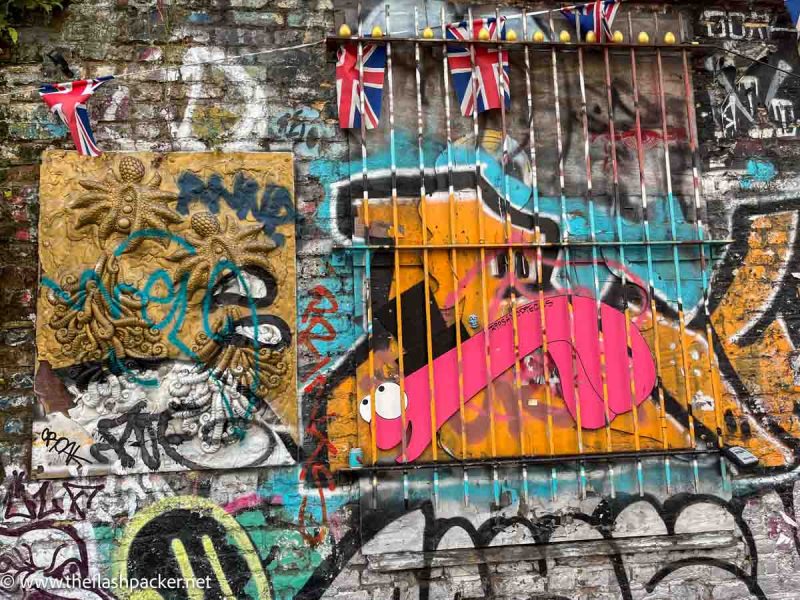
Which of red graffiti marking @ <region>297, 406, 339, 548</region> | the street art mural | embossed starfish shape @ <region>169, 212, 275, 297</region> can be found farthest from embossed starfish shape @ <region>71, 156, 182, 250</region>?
red graffiti marking @ <region>297, 406, 339, 548</region>

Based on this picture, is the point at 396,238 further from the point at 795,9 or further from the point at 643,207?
the point at 795,9

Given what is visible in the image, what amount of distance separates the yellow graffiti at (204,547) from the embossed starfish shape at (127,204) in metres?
1.50

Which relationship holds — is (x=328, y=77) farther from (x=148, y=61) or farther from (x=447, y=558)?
(x=447, y=558)

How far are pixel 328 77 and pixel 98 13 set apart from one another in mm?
1435

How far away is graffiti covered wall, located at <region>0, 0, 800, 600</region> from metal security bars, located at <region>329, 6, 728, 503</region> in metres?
0.02

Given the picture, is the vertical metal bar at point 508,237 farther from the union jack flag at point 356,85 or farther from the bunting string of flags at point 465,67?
the union jack flag at point 356,85

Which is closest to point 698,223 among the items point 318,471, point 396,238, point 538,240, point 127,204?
point 538,240

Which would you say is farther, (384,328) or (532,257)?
(532,257)

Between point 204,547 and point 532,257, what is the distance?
2.59 metres

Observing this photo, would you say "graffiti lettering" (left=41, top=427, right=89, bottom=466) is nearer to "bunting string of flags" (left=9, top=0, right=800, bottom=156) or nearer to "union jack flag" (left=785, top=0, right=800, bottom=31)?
"bunting string of flags" (left=9, top=0, right=800, bottom=156)

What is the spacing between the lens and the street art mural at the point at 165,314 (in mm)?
4047

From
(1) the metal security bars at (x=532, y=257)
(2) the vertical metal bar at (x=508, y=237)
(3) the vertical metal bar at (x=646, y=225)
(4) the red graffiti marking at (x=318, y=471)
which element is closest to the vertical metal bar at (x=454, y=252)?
(1) the metal security bars at (x=532, y=257)

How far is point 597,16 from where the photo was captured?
Result: 450 cm

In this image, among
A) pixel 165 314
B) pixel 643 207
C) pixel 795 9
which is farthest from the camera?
pixel 643 207
